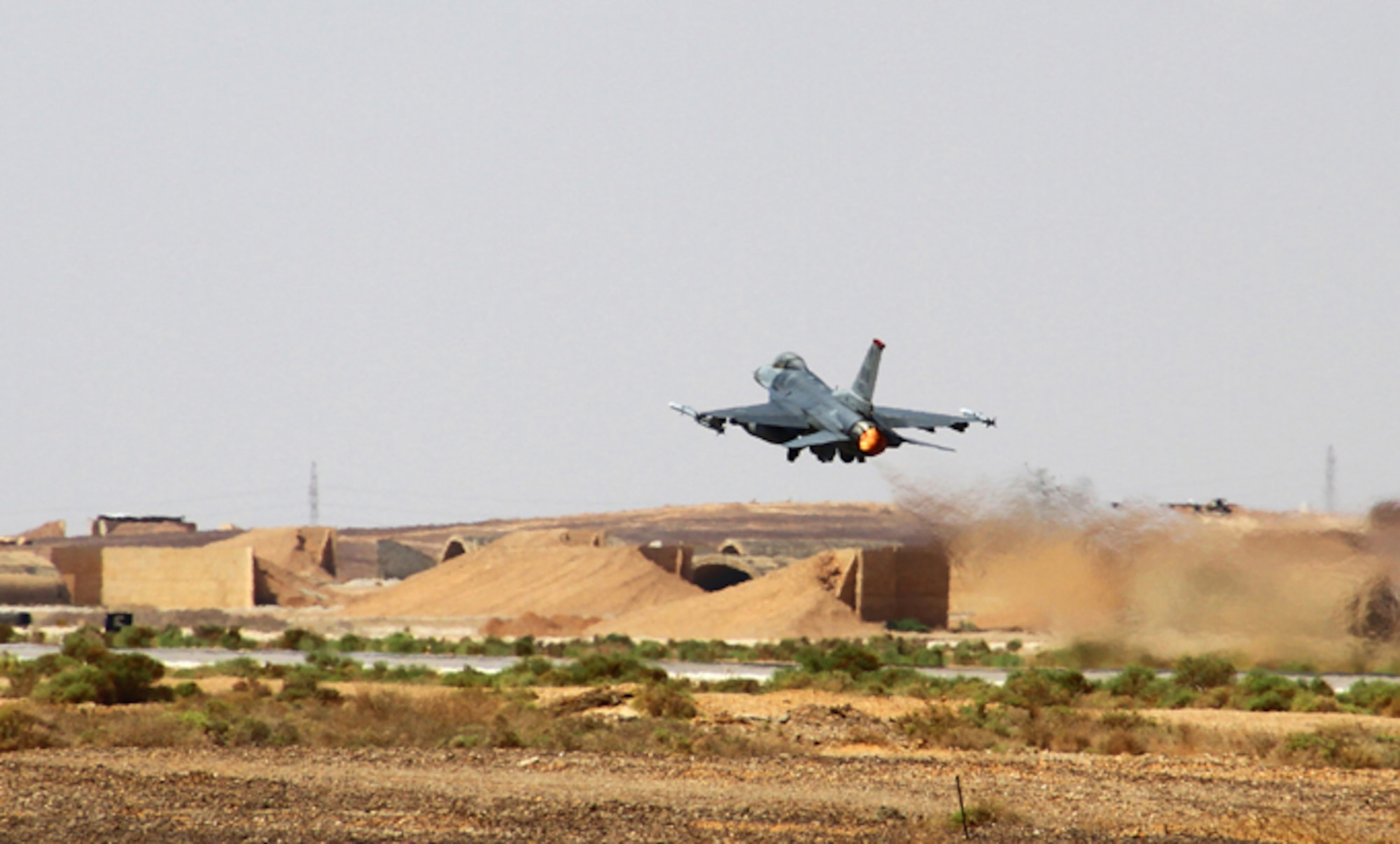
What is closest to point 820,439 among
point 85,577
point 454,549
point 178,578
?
point 178,578

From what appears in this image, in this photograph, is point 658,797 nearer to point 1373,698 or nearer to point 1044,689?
point 1044,689

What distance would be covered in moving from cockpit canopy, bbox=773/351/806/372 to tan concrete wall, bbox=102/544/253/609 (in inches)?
3552

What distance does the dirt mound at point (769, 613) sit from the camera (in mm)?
91875

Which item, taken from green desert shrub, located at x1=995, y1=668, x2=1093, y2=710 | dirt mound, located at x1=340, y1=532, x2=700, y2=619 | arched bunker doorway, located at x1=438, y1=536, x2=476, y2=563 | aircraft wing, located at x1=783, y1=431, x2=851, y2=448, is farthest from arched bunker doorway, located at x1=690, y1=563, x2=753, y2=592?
aircraft wing, located at x1=783, y1=431, x2=851, y2=448

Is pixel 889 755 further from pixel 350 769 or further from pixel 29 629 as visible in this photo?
pixel 29 629

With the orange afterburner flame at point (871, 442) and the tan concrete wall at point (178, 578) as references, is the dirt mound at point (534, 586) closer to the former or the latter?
the tan concrete wall at point (178, 578)

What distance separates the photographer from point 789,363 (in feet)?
135

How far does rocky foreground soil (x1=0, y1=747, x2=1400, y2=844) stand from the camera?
76.6 ft

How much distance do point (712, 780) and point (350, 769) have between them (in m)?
7.03

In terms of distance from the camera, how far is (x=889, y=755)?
35.4m

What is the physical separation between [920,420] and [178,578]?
97941 millimetres

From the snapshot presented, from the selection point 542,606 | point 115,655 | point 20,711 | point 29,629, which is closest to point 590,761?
point 20,711

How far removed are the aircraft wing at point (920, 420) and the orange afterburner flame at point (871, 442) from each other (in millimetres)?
1154

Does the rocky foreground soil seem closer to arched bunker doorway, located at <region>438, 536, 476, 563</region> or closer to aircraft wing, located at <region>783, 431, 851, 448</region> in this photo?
aircraft wing, located at <region>783, 431, 851, 448</region>
